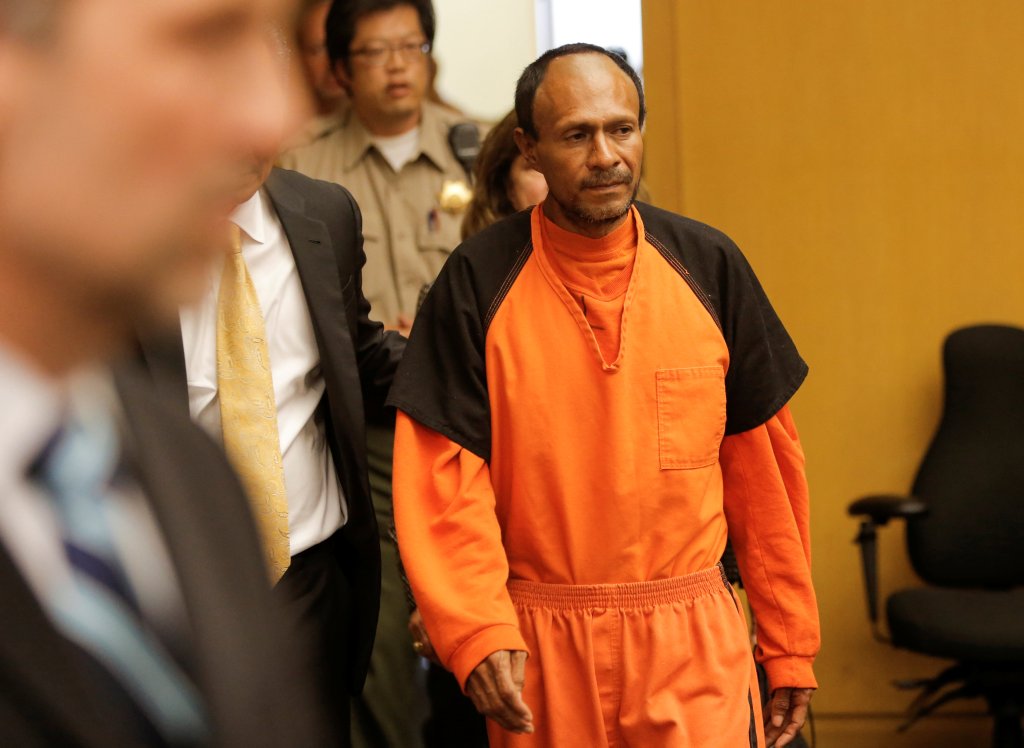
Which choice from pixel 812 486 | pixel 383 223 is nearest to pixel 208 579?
pixel 383 223

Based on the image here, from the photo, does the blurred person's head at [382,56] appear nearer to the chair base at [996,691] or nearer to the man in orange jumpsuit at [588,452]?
the man in orange jumpsuit at [588,452]

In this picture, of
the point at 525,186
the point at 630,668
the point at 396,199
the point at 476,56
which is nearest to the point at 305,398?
the point at 630,668

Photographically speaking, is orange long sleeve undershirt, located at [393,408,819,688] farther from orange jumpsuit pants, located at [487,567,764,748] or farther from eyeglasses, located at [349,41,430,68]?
eyeglasses, located at [349,41,430,68]

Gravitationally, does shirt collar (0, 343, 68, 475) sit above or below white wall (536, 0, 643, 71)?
below

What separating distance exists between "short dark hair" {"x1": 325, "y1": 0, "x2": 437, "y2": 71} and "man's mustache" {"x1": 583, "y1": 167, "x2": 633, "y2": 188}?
1641mm

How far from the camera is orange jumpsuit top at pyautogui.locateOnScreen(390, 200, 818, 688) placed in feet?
6.72

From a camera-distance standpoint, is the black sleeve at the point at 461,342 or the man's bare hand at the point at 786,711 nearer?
the black sleeve at the point at 461,342

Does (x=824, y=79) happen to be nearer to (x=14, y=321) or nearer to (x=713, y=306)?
(x=713, y=306)

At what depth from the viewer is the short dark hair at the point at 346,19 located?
3.56m

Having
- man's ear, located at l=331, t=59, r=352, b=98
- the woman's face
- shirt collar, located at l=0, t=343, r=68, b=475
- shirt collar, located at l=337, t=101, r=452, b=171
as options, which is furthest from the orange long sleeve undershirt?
man's ear, located at l=331, t=59, r=352, b=98

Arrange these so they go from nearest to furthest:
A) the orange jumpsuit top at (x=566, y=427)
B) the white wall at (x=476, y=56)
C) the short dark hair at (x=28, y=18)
Result: the short dark hair at (x=28, y=18) → the orange jumpsuit top at (x=566, y=427) → the white wall at (x=476, y=56)

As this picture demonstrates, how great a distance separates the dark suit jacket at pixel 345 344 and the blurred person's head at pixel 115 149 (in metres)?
1.50

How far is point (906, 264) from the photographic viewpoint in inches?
146

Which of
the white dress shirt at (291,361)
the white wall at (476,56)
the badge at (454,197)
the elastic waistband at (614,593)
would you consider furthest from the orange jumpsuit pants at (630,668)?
the white wall at (476,56)
